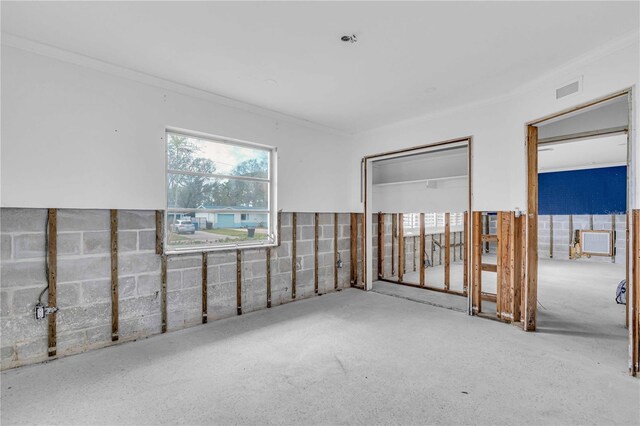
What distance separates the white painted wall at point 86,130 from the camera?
252 centimetres

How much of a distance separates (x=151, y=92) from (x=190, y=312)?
8.37 feet

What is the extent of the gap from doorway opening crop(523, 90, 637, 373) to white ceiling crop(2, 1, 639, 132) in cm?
80

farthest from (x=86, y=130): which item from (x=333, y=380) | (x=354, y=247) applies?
(x=354, y=247)

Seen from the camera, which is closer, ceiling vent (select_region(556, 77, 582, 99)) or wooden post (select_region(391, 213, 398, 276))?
ceiling vent (select_region(556, 77, 582, 99))

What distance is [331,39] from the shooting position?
2.49 metres

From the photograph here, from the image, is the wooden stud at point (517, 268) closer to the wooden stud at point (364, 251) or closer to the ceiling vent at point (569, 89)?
the ceiling vent at point (569, 89)

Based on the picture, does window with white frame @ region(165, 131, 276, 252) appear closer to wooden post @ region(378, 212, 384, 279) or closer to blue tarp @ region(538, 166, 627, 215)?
wooden post @ region(378, 212, 384, 279)

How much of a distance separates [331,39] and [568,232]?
1001 cm

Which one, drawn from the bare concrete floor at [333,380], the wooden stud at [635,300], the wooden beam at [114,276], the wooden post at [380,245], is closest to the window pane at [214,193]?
the wooden beam at [114,276]

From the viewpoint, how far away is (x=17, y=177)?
2510 millimetres

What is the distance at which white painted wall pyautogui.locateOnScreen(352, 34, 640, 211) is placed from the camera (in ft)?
8.25

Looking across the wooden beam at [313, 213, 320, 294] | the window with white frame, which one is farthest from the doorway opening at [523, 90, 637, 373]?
the window with white frame

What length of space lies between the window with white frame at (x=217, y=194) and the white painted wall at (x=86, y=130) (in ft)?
0.67

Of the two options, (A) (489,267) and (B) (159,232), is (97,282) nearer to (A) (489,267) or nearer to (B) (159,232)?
(B) (159,232)
